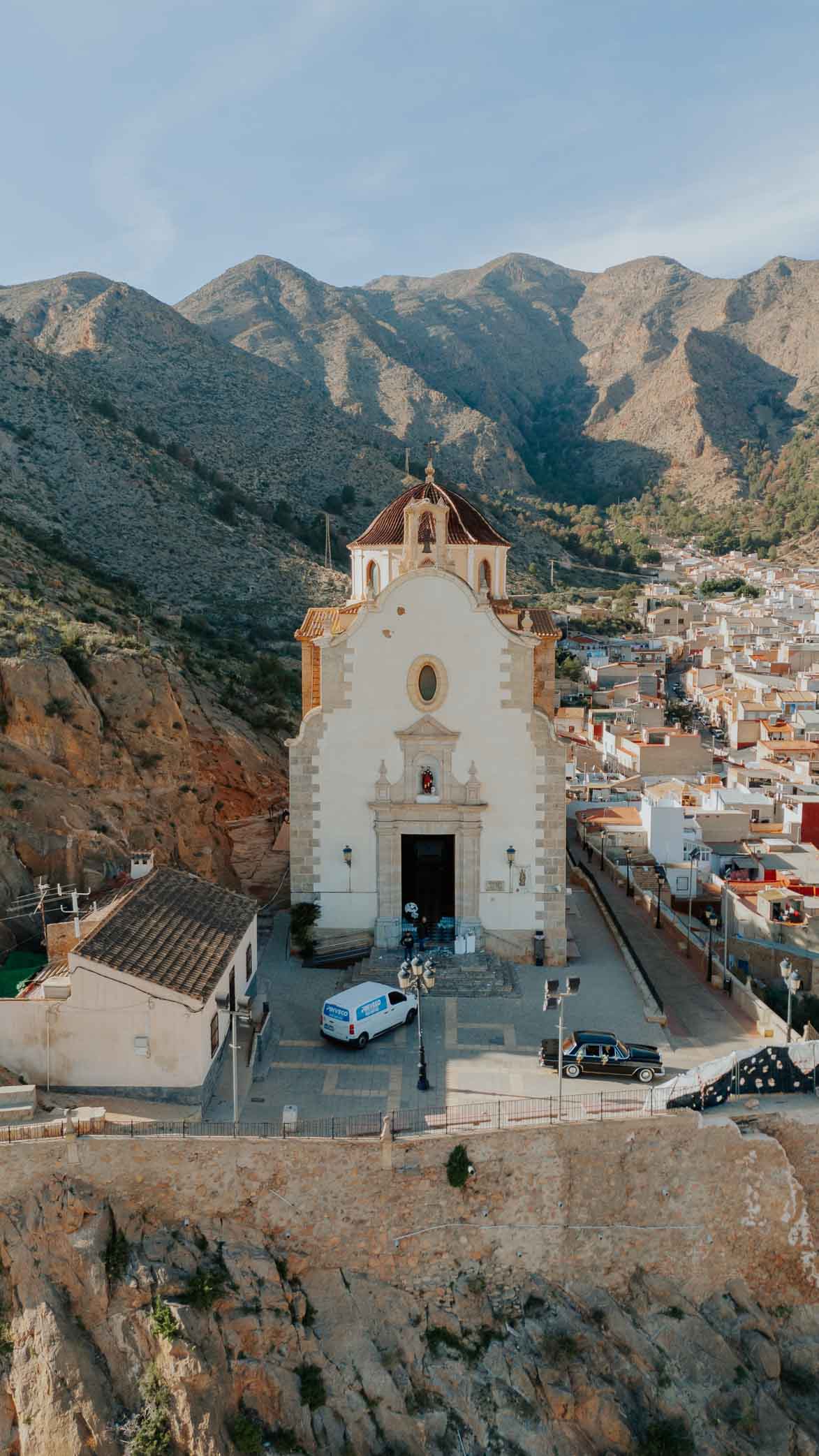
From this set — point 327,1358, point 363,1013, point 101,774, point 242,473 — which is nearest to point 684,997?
point 363,1013

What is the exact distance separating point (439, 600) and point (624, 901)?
12.3m

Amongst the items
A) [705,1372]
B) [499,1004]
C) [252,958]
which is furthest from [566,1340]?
[252,958]

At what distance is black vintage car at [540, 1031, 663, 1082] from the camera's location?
1783cm

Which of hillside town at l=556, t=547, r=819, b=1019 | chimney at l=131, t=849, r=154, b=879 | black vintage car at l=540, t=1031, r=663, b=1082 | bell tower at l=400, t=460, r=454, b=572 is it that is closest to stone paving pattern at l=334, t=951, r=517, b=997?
black vintage car at l=540, t=1031, r=663, b=1082

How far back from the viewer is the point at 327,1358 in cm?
1474

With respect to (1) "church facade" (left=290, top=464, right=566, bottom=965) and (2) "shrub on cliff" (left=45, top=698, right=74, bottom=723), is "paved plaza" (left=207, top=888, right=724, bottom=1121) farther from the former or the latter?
(2) "shrub on cliff" (left=45, top=698, right=74, bottom=723)

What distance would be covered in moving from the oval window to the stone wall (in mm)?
8870

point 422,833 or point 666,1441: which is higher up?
point 422,833

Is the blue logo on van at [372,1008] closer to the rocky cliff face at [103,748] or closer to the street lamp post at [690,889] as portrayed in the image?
the rocky cliff face at [103,748]

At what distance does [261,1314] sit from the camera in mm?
14641

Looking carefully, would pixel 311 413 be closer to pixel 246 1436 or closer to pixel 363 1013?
pixel 363 1013

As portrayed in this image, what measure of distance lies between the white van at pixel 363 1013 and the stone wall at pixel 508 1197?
320cm

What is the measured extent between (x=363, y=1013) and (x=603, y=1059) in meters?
3.79

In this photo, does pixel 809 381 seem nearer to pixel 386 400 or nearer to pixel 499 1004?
pixel 386 400
